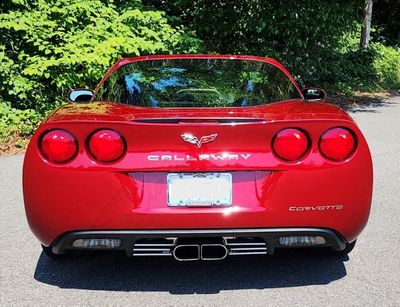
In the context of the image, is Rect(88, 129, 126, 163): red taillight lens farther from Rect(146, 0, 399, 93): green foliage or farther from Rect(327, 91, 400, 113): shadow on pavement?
Rect(327, 91, 400, 113): shadow on pavement

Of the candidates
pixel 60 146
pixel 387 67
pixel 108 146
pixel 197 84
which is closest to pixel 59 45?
pixel 197 84

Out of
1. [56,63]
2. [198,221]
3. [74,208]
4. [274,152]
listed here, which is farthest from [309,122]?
[56,63]

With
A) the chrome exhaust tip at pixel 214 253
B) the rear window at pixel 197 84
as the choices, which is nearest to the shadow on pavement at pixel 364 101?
the rear window at pixel 197 84

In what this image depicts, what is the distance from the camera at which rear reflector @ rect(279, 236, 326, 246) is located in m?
3.00

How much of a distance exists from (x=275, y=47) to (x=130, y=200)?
438 inches

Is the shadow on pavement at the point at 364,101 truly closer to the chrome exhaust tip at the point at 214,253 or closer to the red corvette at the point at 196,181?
the red corvette at the point at 196,181

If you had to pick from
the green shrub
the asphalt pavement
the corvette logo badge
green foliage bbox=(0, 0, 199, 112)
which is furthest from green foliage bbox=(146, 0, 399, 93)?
the corvette logo badge

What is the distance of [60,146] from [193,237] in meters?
0.87

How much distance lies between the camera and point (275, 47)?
1341 cm

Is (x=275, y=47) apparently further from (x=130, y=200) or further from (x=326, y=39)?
(x=130, y=200)

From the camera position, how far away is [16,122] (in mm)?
8430

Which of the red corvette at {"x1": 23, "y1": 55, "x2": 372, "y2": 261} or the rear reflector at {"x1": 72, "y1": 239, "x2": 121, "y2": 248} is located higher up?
the red corvette at {"x1": 23, "y1": 55, "x2": 372, "y2": 261}

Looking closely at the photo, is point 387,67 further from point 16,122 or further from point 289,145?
point 289,145

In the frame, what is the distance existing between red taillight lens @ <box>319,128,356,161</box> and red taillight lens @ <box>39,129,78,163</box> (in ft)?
4.44
